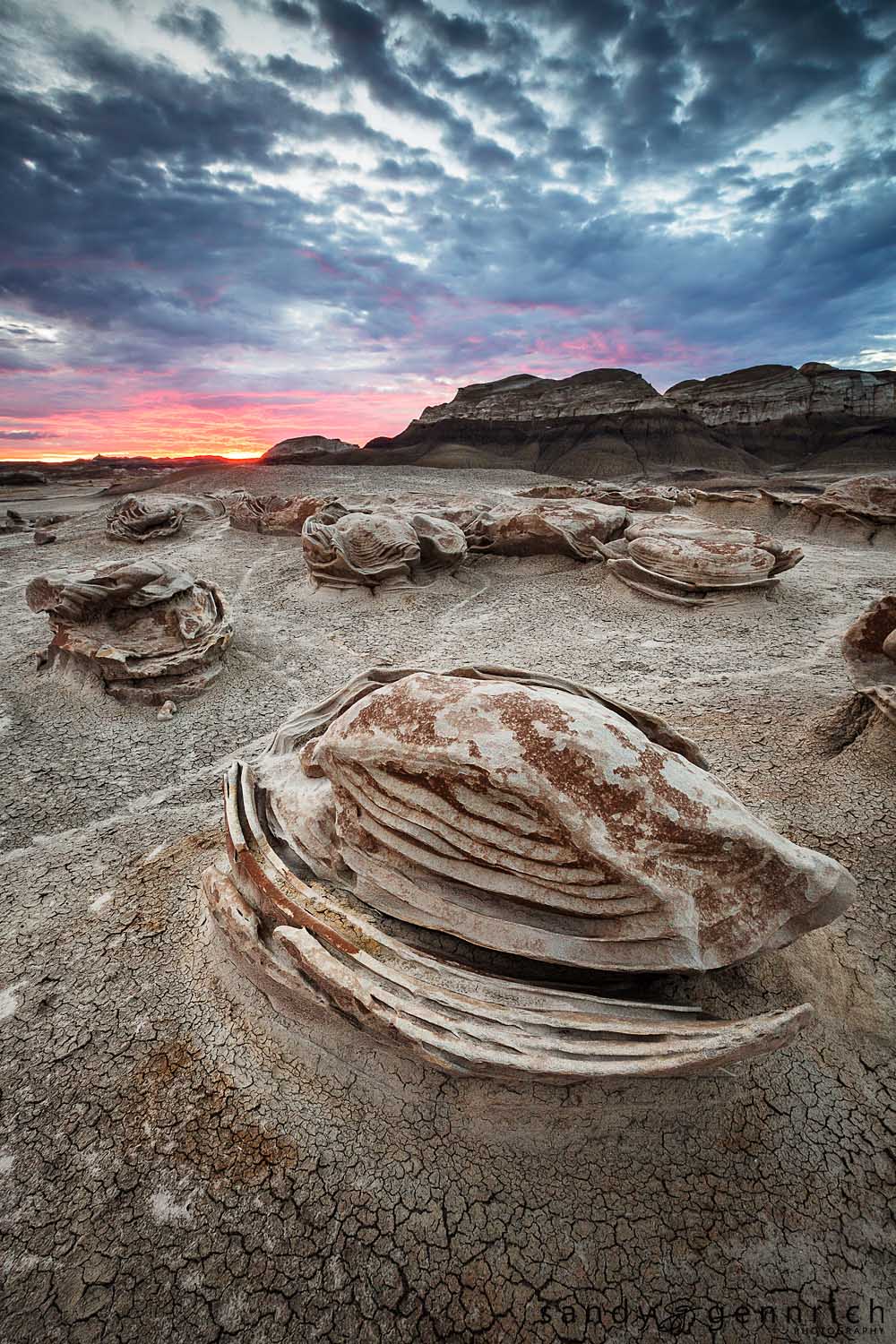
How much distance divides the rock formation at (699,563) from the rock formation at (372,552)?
2630mm

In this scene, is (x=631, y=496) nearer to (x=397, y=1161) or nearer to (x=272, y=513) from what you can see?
(x=272, y=513)

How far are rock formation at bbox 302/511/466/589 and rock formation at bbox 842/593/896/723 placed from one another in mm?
5327

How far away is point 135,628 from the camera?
5086mm

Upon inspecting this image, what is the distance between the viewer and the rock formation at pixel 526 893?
1370mm

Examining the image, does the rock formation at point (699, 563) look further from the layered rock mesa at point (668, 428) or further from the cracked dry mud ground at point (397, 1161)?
the layered rock mesa at point (668, 428)

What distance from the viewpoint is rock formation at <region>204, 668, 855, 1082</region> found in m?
1.37

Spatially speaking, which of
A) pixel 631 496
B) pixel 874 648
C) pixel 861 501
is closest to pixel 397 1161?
pixel 874 648

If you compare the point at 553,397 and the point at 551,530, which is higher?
the point at 553,397

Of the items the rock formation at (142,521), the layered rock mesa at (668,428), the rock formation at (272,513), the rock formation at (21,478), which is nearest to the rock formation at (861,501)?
the rock formation at (272,513)

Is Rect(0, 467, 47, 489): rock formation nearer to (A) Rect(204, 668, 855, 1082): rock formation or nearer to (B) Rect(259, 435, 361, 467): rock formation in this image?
(B) Rect(259, 435, 361, 467): rock formation

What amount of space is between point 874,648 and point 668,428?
2804 cm

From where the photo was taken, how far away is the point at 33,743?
3.87 meters

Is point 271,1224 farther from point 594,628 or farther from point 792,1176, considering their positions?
point 594,628

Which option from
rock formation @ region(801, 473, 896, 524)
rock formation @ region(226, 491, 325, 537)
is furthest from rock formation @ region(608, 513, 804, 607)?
rock formation @ region(226, 491, 325, 537)
